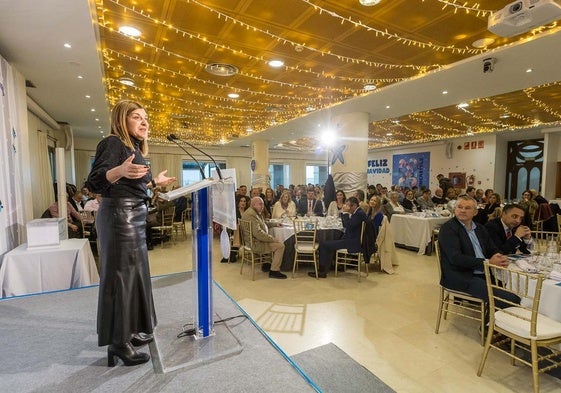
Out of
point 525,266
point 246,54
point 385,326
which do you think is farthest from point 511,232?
point 246,54

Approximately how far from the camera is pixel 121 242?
63.9 inches

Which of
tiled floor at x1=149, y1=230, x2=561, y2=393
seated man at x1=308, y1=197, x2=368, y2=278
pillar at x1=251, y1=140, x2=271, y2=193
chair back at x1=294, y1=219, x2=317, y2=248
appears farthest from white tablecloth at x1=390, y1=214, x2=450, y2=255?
pillar at x1=251, y1=140, x2=271, y2=193

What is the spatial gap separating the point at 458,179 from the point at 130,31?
13.1 m

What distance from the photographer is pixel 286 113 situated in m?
8.42

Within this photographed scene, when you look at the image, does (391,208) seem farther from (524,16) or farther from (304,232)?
(524,16)

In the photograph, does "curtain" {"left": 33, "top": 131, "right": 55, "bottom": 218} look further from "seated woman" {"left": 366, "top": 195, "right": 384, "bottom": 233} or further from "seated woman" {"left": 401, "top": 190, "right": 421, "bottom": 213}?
"seated woman" {"left": 401, "top": 190, "right": 421, "bottom": 213}

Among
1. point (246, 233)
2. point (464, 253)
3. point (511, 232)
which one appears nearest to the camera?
point (464, 253)

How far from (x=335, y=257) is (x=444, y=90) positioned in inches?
→ 153

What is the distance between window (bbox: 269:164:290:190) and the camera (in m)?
19.2

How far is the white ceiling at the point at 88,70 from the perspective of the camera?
9.55 ft

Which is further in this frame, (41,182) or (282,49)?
(41,182)

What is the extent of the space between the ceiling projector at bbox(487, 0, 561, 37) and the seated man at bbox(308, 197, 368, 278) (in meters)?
2.67

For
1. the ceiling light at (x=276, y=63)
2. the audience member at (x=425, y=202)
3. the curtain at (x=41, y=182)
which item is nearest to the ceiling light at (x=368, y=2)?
the ceiling light at (x=276, y=63)

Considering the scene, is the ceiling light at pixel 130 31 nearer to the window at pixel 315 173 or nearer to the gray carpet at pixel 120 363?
the gray carpet at pixel 120 363
